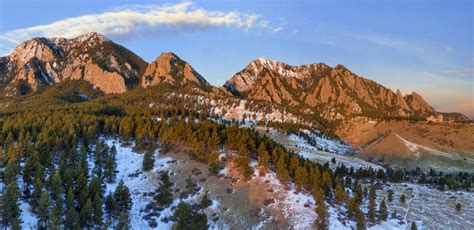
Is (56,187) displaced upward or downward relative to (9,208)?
upward

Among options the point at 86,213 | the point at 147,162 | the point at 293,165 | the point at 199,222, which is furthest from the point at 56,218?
the point at 293,165

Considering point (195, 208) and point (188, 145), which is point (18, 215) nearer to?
point (195, 208)

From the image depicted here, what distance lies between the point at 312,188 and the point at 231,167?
79.4 feet

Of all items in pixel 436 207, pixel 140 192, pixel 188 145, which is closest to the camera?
pixel 140 192

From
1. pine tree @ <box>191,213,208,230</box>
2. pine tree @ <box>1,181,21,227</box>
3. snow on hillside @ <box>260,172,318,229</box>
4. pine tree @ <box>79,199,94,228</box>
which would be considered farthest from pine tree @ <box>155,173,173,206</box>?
pine tree @ <box>1,181,21,227</box>

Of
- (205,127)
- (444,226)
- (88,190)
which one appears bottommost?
(444,226)

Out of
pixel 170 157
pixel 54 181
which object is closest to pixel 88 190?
pixel 54 181

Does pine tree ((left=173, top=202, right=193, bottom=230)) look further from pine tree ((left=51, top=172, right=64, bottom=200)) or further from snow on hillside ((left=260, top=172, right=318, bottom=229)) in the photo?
pine tree ((left=51, top=172, right=64, bottom=200))

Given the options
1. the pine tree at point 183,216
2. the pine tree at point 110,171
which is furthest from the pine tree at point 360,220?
the pine tree at point 110,171

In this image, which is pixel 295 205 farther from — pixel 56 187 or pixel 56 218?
pixel 56 187

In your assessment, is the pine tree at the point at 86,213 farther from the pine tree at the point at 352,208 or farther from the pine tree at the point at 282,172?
the pine tree at the point at 352,208

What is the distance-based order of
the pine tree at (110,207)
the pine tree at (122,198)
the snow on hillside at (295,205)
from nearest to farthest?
the pine tree at (110,207) → the snow on hillside at (295,205) → the pine tree at (122,198)

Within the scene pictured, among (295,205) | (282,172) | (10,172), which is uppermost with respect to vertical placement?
(282,172)

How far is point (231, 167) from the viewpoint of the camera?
363 feet
